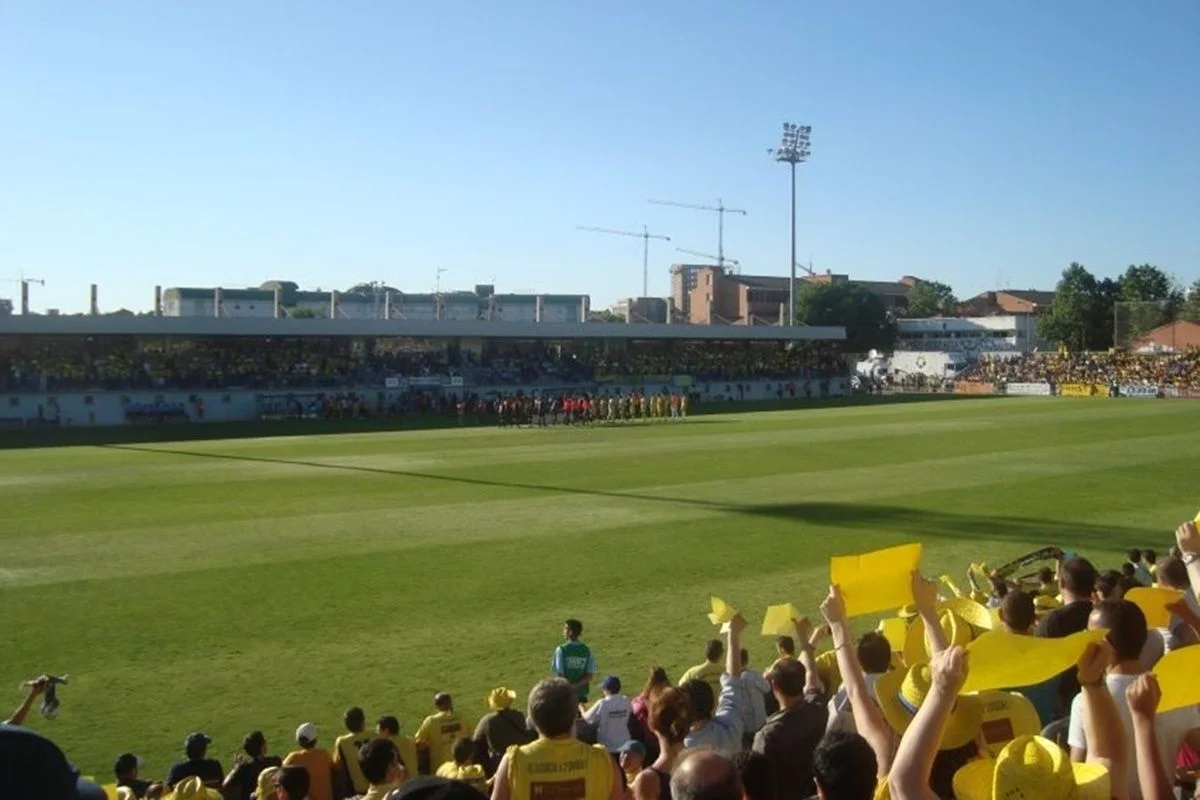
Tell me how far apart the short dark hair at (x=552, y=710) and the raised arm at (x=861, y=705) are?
1128mm

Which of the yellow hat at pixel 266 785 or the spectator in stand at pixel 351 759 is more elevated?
the yellow hat at pixel 266 785

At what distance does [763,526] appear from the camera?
1938 centimetres

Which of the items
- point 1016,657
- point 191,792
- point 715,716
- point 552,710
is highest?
point 1016,657

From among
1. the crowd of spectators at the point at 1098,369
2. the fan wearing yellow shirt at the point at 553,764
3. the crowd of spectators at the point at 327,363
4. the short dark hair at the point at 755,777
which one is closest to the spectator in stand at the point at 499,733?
the fan wearing yellow shirt at the point at 553,764

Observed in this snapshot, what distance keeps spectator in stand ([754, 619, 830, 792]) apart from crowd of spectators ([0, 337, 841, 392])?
46220mm

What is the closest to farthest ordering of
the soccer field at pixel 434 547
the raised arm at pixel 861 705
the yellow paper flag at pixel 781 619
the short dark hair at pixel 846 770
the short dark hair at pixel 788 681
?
the short dark hair at pixel 846 770
the raised arm at pixel 861 705
the short dark hair at pixel 788 681
the yellow paper flag at pixel 781 619
the soccer field at pixel 434 547

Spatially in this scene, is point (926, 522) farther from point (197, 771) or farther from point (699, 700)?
point (699, 700)

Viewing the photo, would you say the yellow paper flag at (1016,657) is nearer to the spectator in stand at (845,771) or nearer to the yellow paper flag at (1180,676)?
the spectator in stand at (845,771)

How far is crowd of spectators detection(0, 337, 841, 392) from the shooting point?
47.4 m

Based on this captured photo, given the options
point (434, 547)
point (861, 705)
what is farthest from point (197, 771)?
point (434, 547)

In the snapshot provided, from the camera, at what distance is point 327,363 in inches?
2140

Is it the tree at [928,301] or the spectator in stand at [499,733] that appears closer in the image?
the spectator in stand at [499,733]

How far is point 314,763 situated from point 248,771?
1.33 feet

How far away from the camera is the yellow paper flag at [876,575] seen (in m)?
4.61
